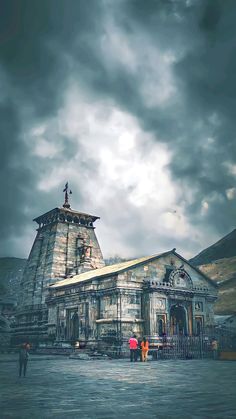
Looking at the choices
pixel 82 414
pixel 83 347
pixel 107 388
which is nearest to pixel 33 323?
pixel 83 347

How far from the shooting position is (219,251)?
530 ft

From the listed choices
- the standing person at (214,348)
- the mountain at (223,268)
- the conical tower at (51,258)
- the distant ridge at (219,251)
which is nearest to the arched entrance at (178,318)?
the standing person at (214,348)

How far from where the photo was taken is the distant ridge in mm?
156500

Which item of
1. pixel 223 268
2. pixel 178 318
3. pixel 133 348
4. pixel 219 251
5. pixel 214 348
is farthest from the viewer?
pixel 219 251

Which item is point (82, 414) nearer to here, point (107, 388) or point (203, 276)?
point (107, 388)

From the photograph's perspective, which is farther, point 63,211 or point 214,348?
point 63,211

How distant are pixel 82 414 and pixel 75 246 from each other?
4044 centimetres

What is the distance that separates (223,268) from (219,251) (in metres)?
50.2

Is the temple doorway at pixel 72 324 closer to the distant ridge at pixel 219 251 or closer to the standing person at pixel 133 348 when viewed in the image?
the standing person at pixel 133 348

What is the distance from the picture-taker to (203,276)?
3931cm

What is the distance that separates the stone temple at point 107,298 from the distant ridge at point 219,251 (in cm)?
11857

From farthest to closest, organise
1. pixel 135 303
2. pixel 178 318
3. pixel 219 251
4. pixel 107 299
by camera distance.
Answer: pixel 219 251 < pixel 178 318 < pixel 107 299 < pixel 135 303

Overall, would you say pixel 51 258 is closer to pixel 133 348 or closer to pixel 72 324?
pixel 72 324

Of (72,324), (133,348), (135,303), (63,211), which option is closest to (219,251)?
(63,211)
